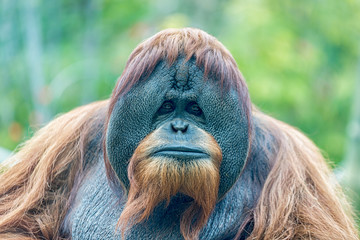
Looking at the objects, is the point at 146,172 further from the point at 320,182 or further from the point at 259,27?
the point at 259,27

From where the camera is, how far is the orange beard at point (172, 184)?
2.94 metres

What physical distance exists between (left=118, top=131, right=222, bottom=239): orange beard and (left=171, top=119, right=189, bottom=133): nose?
0.11 meters

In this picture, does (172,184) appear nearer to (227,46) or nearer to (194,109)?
(194,109)

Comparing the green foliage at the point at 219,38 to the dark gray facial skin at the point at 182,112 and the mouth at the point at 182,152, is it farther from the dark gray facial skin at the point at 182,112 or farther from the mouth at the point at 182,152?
the mouth at the point at 182,152

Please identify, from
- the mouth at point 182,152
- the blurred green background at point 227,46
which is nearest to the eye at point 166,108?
the mouth at point 182,152

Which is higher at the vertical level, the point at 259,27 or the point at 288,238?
the point at 259,27

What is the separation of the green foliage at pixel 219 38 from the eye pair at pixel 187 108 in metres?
2.52

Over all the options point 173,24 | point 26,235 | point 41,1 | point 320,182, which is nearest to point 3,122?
point 41,1

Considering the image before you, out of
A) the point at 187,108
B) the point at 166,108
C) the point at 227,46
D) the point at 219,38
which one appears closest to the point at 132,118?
the point at 166,108

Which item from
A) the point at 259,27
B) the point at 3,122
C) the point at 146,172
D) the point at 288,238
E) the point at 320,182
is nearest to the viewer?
the point at 146,172

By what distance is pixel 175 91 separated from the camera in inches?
122

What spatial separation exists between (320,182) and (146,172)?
1.20m

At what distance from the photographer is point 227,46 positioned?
855 cm

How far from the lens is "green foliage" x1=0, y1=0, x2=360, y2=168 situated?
27.9ft
